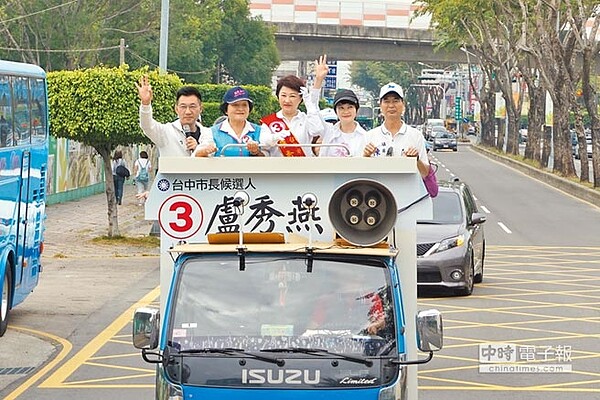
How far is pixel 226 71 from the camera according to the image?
250 feet

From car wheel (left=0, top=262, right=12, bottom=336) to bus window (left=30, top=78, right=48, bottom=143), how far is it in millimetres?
1990

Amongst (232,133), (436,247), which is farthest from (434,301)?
(232,133)

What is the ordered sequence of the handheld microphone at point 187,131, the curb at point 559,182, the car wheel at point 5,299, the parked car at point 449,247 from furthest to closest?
the curb at point 559,182 < the parked car at point 449,247 < the car wheel at point 5,299 < the handheld microphone at point 187,131

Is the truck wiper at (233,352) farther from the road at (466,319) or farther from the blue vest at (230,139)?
the road at (466,319)

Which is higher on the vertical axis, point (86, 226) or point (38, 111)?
point (38, 111)

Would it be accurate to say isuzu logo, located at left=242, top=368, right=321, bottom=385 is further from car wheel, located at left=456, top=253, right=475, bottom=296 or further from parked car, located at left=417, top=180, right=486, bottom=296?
car wheel, located at left=456, top=253, right=475, bottom=296

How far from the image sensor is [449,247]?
18.6 metres

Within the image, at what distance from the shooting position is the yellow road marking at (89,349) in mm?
12617

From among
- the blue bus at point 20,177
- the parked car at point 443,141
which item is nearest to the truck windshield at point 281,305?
the blue bus at point 20,177

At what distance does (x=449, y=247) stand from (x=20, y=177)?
6.18 m

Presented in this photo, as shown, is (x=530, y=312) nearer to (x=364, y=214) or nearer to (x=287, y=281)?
(x=364, y=214)

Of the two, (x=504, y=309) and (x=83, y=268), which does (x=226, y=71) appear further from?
(x=504, y=309)

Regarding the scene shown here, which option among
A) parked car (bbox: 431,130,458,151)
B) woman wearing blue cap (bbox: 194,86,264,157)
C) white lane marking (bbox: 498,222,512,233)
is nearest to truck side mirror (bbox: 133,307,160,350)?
woman wearing blue cap (bbox: 194,86,264,157)

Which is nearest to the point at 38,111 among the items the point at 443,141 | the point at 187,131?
the point at 187,131
